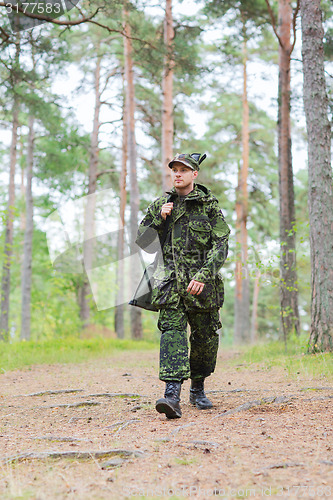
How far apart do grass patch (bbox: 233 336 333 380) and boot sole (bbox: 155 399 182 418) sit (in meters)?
2.52

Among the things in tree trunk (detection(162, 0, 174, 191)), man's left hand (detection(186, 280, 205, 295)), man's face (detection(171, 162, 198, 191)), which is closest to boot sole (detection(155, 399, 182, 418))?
man's left hand (detection(186, 280, 205, 295))

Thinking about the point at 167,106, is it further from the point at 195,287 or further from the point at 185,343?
the point at 185,343

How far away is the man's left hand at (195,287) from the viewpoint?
4.19 meters

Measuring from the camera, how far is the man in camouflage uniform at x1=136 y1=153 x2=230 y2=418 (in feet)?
13.9

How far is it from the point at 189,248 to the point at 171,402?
1.39 metres

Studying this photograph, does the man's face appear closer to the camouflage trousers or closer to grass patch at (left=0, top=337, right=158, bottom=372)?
the camouflage trousers

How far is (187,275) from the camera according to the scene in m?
4.40

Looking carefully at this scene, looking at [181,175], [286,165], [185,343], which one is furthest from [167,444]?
[286,165]

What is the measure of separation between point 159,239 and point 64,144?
591 inches

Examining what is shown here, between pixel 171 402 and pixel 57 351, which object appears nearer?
pixel 171 402

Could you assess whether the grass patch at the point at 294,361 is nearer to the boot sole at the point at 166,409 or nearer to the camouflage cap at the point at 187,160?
the boot sole at the point at 166,409

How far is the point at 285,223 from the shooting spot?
12109 millimetres

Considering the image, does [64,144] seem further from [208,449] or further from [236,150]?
[208,449]

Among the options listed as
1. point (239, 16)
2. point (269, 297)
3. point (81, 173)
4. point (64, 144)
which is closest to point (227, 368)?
point (239, 16)
